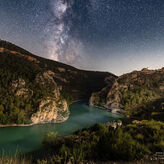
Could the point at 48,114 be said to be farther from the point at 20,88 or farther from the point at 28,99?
the point at 20,88

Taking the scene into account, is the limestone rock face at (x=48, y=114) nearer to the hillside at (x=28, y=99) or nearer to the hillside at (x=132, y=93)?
the hillside at (x=28, y=99)

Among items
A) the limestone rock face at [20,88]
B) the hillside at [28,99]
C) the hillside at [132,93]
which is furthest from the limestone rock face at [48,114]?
the hillside at [132,93]

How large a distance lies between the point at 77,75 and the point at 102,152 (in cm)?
11142

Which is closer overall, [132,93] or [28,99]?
[28,99]

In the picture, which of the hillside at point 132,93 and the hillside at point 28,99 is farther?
the hillside at point 132,93

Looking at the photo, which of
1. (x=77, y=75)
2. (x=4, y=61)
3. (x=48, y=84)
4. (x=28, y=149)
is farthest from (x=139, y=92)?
(x=4, y=61)

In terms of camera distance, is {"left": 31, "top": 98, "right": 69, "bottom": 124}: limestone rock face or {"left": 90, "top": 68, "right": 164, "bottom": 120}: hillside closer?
{"left": 31, "top": 98, "right": 69, "bottom": 124}: limestone rock face

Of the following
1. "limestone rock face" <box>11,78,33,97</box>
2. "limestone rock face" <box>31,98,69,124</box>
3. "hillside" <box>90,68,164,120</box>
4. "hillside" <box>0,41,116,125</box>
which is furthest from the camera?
"hillside" <box>90,68,164,120</box>

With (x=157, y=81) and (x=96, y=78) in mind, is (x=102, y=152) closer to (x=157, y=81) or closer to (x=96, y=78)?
(x=157, y=81)

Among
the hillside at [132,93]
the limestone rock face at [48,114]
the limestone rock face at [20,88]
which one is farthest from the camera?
the hillside at [132,93]

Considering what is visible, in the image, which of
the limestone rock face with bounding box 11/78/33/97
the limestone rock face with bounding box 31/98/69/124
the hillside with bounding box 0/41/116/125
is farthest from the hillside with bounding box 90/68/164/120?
the limestone rock face with bounding box 11/78/33/97

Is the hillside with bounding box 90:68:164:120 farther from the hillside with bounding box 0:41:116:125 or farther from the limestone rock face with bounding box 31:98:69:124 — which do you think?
the limestone rock face with bounding box 31:98:69:124

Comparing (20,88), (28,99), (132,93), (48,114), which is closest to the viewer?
(48,114)

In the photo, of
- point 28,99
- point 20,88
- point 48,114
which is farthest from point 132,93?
point 20,88
